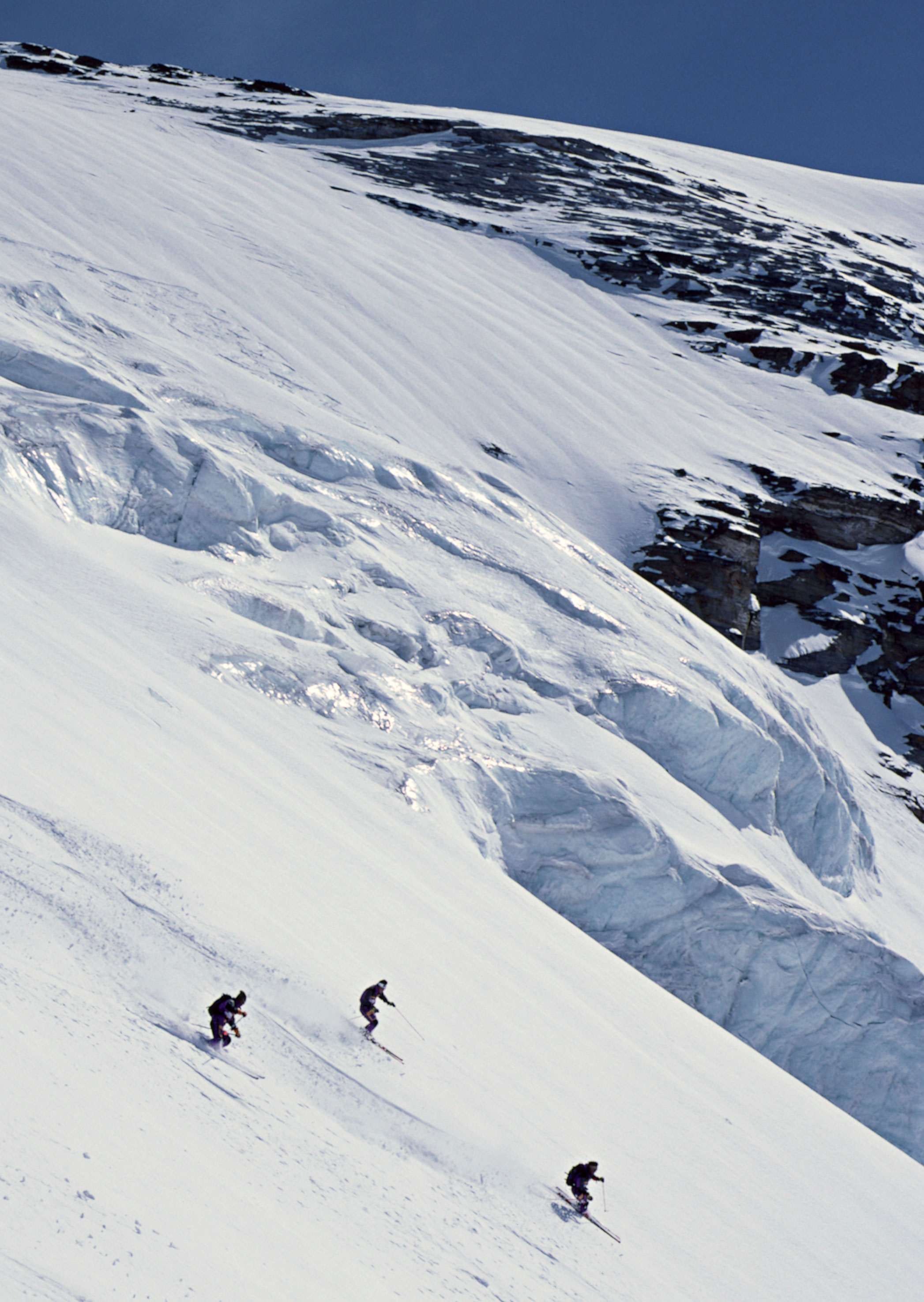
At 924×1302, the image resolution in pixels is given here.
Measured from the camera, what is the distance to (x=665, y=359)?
53.9 metres

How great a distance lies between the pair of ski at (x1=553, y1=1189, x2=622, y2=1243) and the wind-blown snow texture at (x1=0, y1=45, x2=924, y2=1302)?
356 millimetres

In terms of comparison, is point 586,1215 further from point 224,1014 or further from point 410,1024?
point 224,1014

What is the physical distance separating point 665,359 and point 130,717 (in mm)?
44107

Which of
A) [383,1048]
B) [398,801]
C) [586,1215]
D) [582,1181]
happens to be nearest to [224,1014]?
[383,1048]

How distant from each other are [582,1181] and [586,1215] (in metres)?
0.60

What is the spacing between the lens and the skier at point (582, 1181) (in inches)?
488

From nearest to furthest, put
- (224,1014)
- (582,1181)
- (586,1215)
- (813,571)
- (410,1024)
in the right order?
(224,1014) < (582,1181) < (586,1215) < (410,1024) < (813,571)

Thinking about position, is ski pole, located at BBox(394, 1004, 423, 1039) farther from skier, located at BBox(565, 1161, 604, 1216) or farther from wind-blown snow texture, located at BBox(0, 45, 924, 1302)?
skier, located at BBox(565, 1161, 604, 1216)

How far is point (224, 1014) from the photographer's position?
35.1 ft

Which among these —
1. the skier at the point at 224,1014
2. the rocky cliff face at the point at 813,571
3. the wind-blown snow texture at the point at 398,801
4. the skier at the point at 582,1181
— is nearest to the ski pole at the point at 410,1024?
the wind-blown snow texture at the point at 398,801

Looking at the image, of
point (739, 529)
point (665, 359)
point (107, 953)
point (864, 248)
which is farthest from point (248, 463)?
point (864, 248)

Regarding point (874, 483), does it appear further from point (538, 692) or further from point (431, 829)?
point (431, 829)

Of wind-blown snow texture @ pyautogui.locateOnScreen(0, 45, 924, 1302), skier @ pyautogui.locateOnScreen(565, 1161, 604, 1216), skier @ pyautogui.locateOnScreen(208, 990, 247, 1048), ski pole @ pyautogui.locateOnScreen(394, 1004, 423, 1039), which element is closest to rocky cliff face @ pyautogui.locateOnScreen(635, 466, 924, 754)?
wind-blown snow texture @ pyautogui.locateOnScreen(0, 45, 924, 1302)

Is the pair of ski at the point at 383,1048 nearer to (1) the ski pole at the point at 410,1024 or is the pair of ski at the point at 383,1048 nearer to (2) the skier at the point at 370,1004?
(2) the skier at the point at 370,1004
